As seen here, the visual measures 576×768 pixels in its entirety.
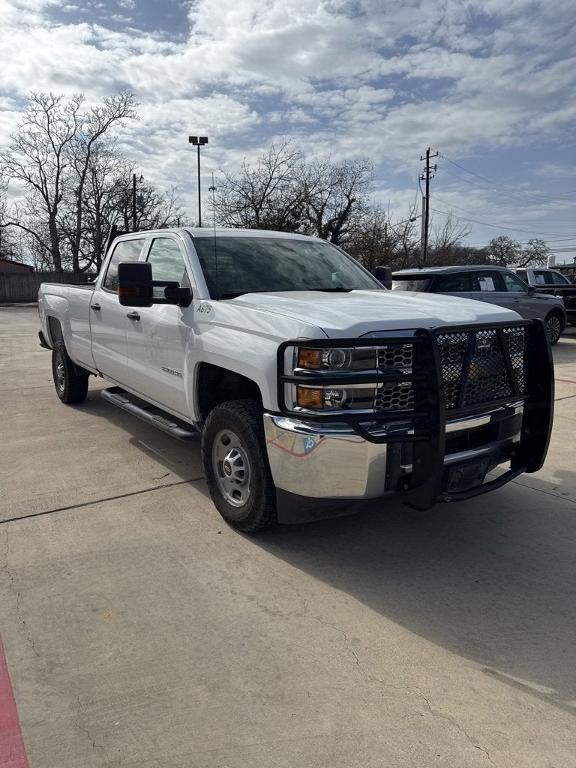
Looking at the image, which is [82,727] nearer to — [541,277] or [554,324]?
[554,324]

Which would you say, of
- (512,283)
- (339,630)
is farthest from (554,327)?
(339,630)

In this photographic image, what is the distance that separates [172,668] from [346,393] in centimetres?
151

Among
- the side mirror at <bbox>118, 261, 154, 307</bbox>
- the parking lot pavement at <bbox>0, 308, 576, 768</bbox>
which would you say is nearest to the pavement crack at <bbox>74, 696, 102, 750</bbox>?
the parking lot pavement at <bbox>0, 308, 576, 768</bbox>

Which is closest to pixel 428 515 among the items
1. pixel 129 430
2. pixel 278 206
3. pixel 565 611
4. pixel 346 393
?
pixel 565 611

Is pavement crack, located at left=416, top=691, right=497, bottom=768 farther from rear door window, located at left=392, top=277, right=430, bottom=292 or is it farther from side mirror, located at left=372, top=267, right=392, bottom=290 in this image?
rear door window, located at left=392, top=277, right=430, bottom=292

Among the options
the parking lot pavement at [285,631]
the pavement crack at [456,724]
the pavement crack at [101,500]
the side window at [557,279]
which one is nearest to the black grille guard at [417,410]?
the parking lot pavement at [285,631]

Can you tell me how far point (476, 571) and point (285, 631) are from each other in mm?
1212

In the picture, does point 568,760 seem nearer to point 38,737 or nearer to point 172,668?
point 172,668

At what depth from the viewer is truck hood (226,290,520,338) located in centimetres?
309

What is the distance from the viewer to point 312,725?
221 cm

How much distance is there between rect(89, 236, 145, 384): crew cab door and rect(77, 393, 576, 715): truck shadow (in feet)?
5.19

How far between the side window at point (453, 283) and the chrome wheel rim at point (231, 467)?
7.77 meters

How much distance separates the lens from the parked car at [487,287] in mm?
10820

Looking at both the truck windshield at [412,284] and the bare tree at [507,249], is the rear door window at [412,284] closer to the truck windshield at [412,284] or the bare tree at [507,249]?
the truck windshield at [412,284]
